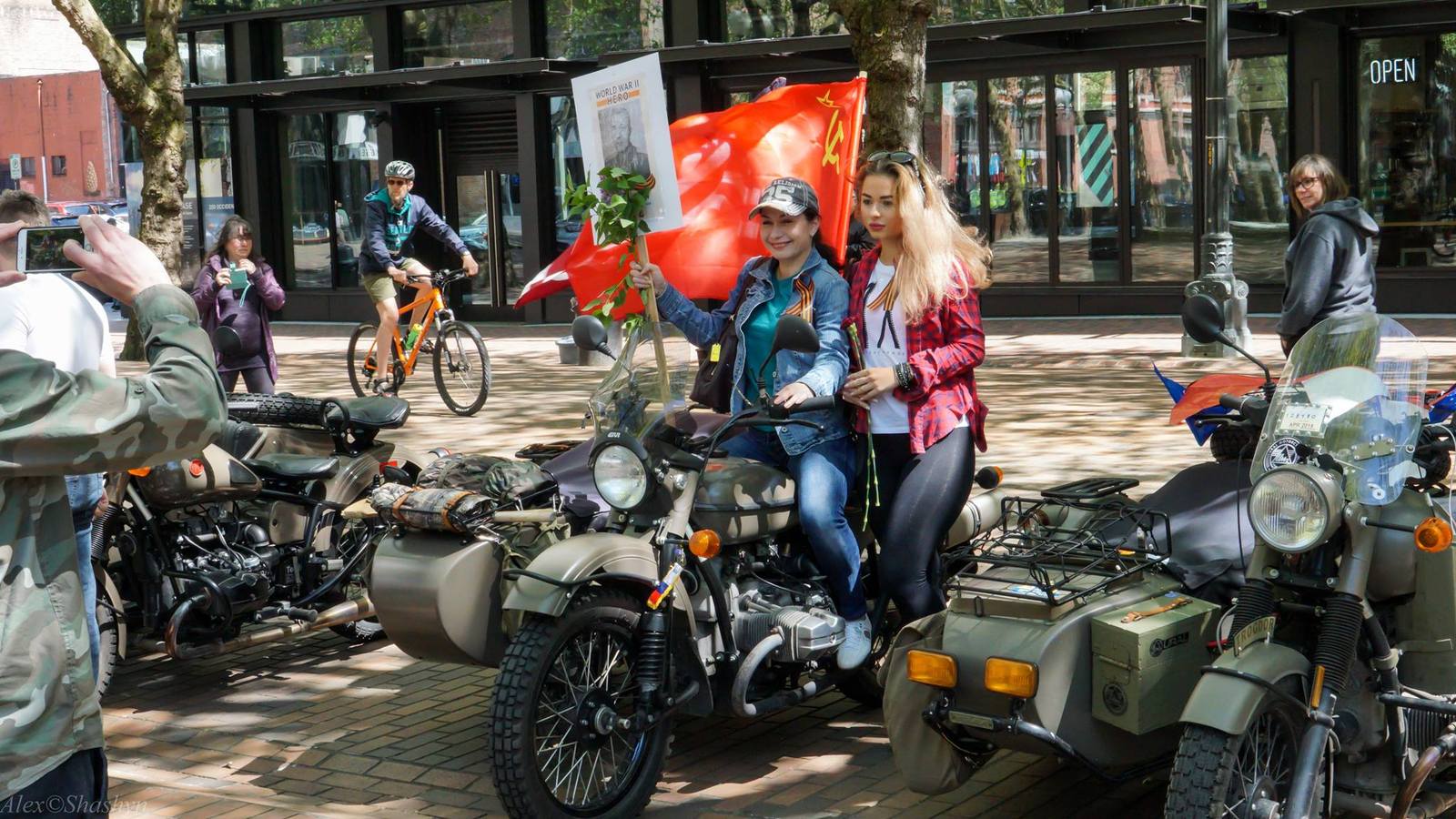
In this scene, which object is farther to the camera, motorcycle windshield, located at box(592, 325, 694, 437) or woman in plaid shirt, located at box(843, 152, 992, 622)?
woman in plaid shirt, located at box(843, 152, 992, 622)

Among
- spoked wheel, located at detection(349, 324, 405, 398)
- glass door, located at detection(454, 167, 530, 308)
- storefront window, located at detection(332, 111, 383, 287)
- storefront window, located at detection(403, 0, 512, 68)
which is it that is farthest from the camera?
storefront window, located at detection(332, 111, 383, 287)

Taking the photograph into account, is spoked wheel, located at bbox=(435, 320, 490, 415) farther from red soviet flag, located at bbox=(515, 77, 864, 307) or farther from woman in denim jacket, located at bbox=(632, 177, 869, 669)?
woman in denim jacket, located at bbox=(632, 177, 869, 669)

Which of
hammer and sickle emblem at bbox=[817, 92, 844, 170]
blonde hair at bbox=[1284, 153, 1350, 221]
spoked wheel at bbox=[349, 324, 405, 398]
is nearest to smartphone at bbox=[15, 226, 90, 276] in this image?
hammer and sickle emblem at bbox=[817, 92, 844, 170]

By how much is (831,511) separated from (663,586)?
0.65 metres

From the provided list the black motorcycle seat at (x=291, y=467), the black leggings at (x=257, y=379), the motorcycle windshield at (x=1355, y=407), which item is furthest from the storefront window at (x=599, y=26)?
the motorcycle windshield at (x=1355, y=407)

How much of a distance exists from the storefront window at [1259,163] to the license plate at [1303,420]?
1603 cm

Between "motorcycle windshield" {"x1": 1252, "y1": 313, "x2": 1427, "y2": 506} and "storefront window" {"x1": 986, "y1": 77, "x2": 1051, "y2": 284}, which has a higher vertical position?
"storefront window" {"x1": 986, "y1": 77, "x2": 1051, "y2": 284}

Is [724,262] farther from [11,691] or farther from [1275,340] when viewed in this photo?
[1275,340]

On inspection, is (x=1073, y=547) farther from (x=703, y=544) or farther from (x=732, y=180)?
(x=732, y=180)

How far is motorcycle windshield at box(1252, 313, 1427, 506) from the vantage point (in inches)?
156

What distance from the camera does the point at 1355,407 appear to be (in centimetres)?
401

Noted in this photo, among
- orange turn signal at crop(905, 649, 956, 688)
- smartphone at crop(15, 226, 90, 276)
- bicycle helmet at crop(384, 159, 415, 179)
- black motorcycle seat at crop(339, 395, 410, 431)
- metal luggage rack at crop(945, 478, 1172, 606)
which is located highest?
bicycle helmet at crop(384, 159, 415, 179)

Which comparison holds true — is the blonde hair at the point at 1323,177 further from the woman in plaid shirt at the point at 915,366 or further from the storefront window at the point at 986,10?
the storefront window at the point at 986,10

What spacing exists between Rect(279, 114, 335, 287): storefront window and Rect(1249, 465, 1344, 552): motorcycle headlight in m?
22.8
